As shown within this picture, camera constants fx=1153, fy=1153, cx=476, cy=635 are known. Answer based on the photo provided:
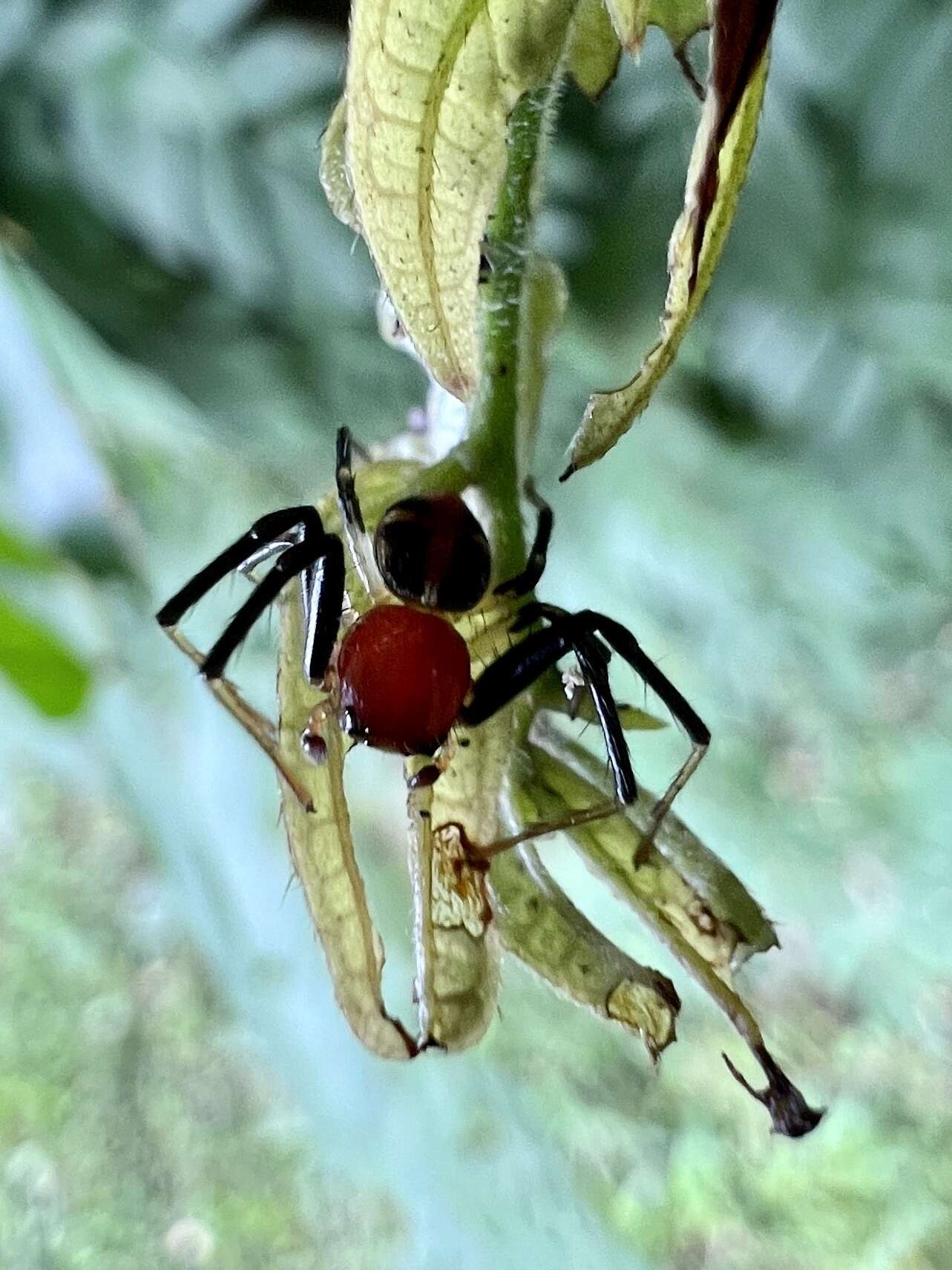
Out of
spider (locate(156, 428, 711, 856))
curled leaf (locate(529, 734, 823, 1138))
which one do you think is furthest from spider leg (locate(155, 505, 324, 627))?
curled leaf (locate(529, 734, 823, 1138))

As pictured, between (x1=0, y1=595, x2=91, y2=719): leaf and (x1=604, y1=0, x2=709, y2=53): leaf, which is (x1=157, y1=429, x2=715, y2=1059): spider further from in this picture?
(x1=0, y1=595, x2=91, y2=719): leaf

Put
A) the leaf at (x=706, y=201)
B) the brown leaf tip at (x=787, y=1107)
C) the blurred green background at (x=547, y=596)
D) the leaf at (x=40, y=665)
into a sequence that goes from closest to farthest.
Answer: the leaf at (x=706, y=201), the brown leaf tip at (x=787, y=1107), the blurred green background at (x=547, y=596), the leaf at (x=40, y=665)

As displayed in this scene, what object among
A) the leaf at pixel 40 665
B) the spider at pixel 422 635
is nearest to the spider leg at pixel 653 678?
the spider at pixel 422 635

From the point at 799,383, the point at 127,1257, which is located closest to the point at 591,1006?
the point at 799,383

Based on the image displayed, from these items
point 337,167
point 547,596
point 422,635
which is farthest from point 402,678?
point 547,596

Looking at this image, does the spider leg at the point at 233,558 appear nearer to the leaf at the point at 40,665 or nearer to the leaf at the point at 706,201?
the leaf at the point at 706,201

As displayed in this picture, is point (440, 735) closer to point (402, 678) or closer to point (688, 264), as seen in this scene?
point (402, 678)
